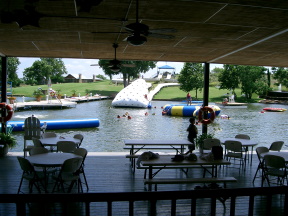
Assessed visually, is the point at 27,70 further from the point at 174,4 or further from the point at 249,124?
the point at 174,4

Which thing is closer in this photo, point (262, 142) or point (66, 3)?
point (66, 3)

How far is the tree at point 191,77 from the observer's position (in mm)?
42750

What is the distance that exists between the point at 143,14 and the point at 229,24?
1.51m

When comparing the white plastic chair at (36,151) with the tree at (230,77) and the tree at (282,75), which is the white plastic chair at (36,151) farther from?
the tree at (282,75)

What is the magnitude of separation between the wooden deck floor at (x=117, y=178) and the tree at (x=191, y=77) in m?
35.3

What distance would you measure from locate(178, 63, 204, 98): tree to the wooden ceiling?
34388 millimetres

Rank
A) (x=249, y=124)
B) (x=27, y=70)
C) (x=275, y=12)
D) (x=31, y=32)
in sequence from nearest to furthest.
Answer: (x=275, y=12) → (x=31, y=32) → (x=249, y=124) → (x=27, y=70)

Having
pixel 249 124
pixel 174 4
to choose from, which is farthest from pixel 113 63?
pixel 249 124

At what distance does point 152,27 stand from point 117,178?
310 centimetres

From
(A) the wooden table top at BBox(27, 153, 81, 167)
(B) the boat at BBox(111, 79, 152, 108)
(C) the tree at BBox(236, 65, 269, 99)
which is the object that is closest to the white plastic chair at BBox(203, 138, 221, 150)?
(A) the wooden table top at BBox(27, 153, 81, 167)

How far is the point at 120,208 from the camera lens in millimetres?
4441

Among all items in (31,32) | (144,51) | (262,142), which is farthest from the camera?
(262,142)

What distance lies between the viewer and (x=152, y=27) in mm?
5246

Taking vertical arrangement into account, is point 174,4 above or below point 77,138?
above
